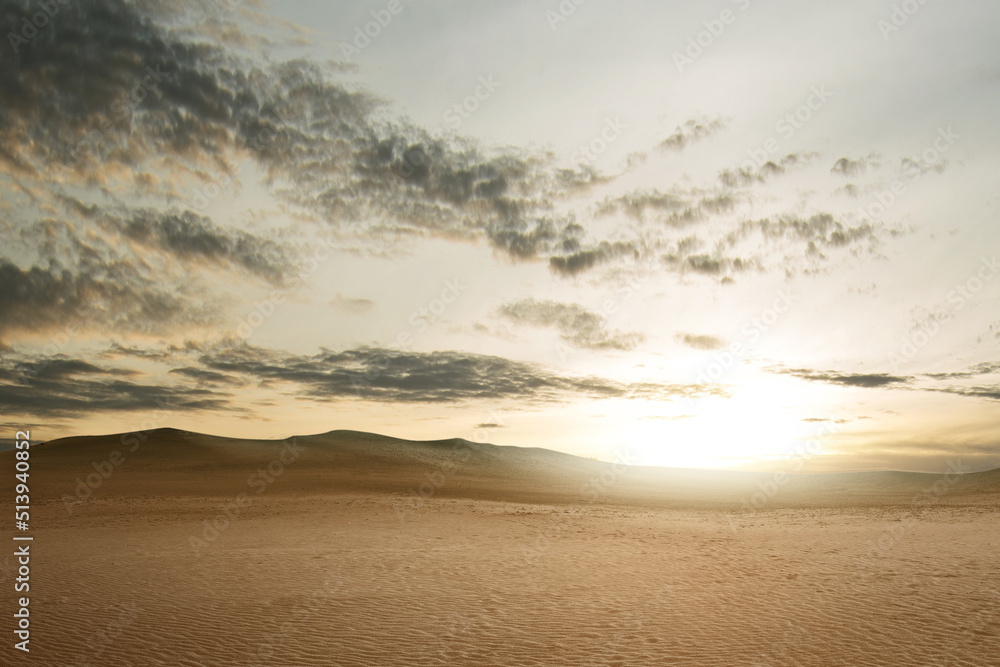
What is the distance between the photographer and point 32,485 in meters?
40.8

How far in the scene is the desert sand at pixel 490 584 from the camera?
9.66 m

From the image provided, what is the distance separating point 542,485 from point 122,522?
1471 inches

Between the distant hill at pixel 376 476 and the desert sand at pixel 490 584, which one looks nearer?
the desert sand at pixel 490 584

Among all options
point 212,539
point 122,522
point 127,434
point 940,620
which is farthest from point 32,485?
point 940,620

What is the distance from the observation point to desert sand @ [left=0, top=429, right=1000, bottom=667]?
9664 mm

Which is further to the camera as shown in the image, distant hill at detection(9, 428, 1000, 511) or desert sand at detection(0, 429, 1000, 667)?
distant hill at detection(9, 428, 1000, 511)

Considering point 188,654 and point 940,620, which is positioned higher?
point 940,620

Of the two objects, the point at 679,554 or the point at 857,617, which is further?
the point at 679,554

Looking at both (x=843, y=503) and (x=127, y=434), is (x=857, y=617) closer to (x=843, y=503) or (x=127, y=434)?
(x=843, y=503)

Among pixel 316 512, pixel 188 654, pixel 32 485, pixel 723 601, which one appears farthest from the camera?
pixel 32 485

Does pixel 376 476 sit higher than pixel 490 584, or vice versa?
pixel 376 476

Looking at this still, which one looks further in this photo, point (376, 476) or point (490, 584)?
point (376, 476)

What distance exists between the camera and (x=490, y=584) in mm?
14258

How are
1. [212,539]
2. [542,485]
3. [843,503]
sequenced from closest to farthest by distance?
[212,539], [843,503], [542,485]
